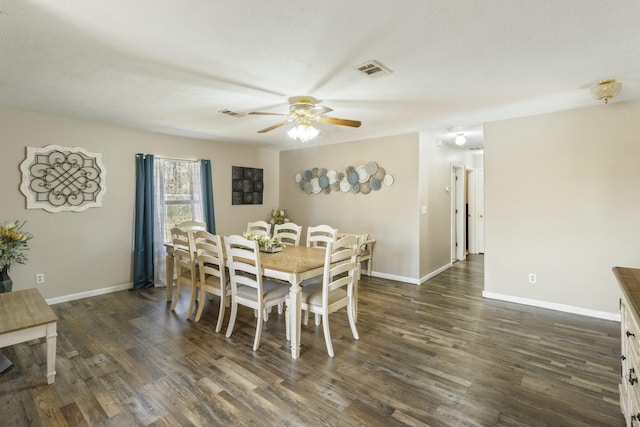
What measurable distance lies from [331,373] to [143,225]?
359 cm

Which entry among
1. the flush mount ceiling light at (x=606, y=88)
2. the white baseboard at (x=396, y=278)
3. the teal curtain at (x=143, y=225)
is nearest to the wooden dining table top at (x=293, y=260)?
the white baseboard at (x=396, y=278)

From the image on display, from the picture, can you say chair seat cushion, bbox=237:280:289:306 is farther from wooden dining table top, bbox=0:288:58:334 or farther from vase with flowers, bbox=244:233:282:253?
wooden dining table top, bbox=0:288:58:334

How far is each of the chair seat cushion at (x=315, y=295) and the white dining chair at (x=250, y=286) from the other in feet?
0.81

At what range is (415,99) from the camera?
125 inches

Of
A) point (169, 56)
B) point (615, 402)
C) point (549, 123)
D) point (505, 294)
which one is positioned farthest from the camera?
point (505, 294)

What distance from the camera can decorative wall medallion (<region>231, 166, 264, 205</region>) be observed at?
19.0 ft

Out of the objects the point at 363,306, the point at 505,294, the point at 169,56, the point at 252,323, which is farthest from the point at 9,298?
the point at 505,294

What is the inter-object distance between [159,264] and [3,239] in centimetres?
183

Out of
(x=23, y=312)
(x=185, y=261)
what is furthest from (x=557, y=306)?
(x=23, y=312)

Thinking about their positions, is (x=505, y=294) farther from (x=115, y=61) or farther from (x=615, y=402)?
(x=115, y=61)

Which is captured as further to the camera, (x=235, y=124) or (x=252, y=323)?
(x=235, y=124)

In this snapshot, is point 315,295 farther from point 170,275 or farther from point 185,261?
point 170,275

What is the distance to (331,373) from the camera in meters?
2.38

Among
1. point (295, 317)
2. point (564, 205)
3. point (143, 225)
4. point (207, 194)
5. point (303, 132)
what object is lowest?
point (295, 317)
